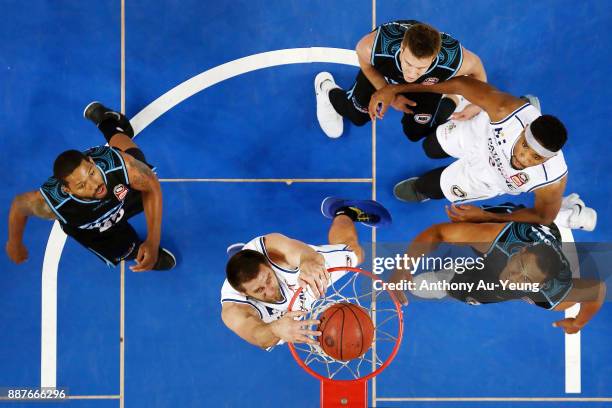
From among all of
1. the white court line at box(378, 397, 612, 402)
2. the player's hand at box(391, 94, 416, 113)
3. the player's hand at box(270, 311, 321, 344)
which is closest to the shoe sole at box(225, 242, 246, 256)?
the player's hand at box(270, 311, 321, 344)

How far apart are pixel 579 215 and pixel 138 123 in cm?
377

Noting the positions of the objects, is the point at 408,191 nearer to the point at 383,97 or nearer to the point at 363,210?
the point at 363,210

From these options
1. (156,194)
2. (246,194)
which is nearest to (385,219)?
(246,194)

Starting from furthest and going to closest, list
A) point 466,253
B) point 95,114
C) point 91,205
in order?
point 95,114, point 466,253, point 91,205

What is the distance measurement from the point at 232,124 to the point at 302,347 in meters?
1.95

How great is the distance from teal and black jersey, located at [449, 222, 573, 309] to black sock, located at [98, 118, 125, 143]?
3055mm

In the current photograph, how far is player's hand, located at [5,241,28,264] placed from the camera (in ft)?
13.3

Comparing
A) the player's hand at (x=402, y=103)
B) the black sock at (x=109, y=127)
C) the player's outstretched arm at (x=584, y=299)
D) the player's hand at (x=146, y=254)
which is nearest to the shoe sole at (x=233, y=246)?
the player's hand at (x=146, y=254)

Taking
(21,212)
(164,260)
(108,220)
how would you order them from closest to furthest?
(21,212), (108,220), (164,260)

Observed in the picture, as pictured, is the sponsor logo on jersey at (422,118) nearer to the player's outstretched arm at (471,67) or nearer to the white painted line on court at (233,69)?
the player's outstretched arm at (471,67)

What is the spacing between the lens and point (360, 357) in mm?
4176

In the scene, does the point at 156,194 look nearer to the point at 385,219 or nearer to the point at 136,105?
the point at 136,105

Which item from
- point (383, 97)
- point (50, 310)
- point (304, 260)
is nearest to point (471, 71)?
point (383, 97)

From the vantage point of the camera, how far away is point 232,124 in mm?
4582
